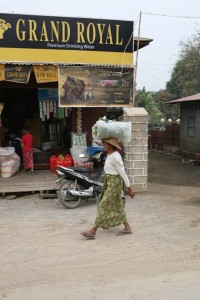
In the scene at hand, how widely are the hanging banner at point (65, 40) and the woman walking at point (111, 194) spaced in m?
5.26

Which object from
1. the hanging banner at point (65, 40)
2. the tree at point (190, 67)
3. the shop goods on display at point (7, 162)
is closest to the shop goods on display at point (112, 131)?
the hanging banner at point (65, 40)

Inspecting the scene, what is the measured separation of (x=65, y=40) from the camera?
10883mm

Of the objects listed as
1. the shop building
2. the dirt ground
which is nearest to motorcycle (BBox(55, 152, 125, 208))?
the dirt ground

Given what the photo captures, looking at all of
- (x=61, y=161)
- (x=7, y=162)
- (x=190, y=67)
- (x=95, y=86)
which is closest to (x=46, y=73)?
(x=95, y=86)

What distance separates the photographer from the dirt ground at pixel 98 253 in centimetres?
429

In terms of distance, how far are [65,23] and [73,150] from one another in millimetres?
3512

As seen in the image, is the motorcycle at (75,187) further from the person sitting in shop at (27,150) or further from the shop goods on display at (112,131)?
the person sitting in shop at (27,150)

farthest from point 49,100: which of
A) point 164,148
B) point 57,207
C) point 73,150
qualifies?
point 164,148

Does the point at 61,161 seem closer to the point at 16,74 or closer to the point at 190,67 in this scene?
the point at 16,74

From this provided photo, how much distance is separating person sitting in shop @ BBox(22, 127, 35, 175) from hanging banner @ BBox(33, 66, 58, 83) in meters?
1.79

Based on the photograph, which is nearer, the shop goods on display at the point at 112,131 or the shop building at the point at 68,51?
the shop goods on display at the point at 112,131

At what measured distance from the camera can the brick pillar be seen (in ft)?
32.7

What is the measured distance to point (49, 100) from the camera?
1227cm

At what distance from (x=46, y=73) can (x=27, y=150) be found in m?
2.37
